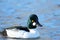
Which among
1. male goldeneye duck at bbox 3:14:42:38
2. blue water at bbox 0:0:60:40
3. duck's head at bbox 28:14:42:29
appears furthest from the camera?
blue water at bbox 0:0:60:40

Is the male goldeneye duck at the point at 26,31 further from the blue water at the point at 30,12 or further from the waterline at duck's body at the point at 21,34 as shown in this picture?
the blue water at the point at 30,12

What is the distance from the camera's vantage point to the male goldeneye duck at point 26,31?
15086mm

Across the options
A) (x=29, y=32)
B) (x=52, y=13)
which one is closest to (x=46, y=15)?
(x=52, y=13)

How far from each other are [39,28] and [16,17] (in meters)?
1.74

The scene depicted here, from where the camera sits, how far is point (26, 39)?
1502cm

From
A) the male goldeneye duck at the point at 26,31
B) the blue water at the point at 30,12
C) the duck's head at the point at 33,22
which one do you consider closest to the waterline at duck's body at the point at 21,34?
the male goldeneye duck at the point at 26,31

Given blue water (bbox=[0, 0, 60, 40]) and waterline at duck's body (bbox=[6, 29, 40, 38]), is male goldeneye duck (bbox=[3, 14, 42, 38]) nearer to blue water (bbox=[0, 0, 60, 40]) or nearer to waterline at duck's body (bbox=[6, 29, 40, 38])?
waterline at duck's body (bbox=[6, 29, 40, 38])

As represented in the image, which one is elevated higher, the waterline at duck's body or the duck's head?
the duck's head

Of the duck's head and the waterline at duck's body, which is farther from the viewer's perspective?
the duck's head

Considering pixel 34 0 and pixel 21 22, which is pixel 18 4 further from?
pixel 21 22

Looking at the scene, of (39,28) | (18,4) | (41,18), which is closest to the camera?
(39,28)

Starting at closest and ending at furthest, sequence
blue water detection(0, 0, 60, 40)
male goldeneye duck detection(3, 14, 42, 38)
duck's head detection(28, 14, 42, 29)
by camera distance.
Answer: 1. male goldeneye duck detection(3, 14, 42, 38)
2. duck's head detection(28, 14, 42, 29)
3. blue water detection(0, 0, 60, 40)

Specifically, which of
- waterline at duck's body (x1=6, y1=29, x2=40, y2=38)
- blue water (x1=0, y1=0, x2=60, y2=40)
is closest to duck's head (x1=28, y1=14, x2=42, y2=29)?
waterline at duck's body (x1=6, y1=29, x2=40, y2=38)

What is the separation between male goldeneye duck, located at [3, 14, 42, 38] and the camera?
15.1 m
